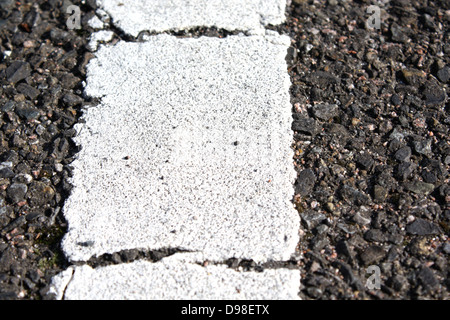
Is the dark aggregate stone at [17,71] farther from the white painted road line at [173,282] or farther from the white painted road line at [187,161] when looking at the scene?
the white painted road line at [173,282]

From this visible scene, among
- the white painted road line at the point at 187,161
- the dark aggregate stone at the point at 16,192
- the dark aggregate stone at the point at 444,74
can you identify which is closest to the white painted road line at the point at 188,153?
the white painted road line at the point at 187,161

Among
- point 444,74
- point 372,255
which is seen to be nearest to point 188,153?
point 372,255

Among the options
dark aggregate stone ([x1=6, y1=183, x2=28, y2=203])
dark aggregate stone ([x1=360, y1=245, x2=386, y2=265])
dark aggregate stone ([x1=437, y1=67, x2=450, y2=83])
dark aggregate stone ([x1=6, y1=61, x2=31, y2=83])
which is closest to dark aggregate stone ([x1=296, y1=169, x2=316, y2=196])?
dark aggregate stone ([x1=360, y1=245, x2=386, y2=265])

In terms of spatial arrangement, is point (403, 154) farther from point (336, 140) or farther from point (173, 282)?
point (173, 282)
